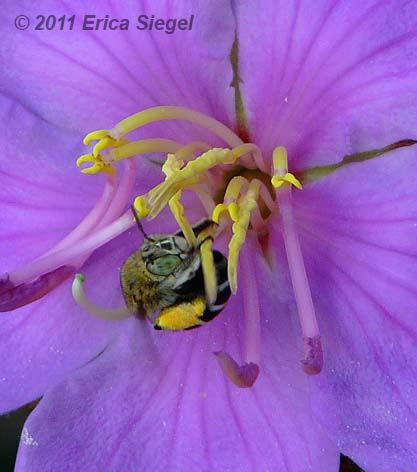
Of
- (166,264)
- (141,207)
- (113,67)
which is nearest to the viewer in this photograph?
(166,264)

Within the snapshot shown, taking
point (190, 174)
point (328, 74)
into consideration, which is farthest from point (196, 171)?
point (328, 74)

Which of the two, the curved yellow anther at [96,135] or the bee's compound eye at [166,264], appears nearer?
the bee's compound eye at [166,264]

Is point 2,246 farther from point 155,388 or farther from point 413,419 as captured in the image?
point 413,419

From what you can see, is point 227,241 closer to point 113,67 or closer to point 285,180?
point 285,180

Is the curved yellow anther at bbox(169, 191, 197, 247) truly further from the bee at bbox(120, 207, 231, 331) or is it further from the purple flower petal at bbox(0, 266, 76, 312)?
the purple flower petal at bbox(0, 266, 76, 312)

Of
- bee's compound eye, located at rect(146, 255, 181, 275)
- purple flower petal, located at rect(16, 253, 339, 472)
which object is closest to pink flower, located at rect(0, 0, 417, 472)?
purple flower petal, located at rect(16, 253, 339, 472)

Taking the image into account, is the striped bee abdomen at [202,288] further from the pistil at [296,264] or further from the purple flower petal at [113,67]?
the purple flower petal at [113,67]

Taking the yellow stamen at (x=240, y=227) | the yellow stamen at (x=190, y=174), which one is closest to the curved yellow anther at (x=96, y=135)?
the yellow stamen at (x=190, y=174)
